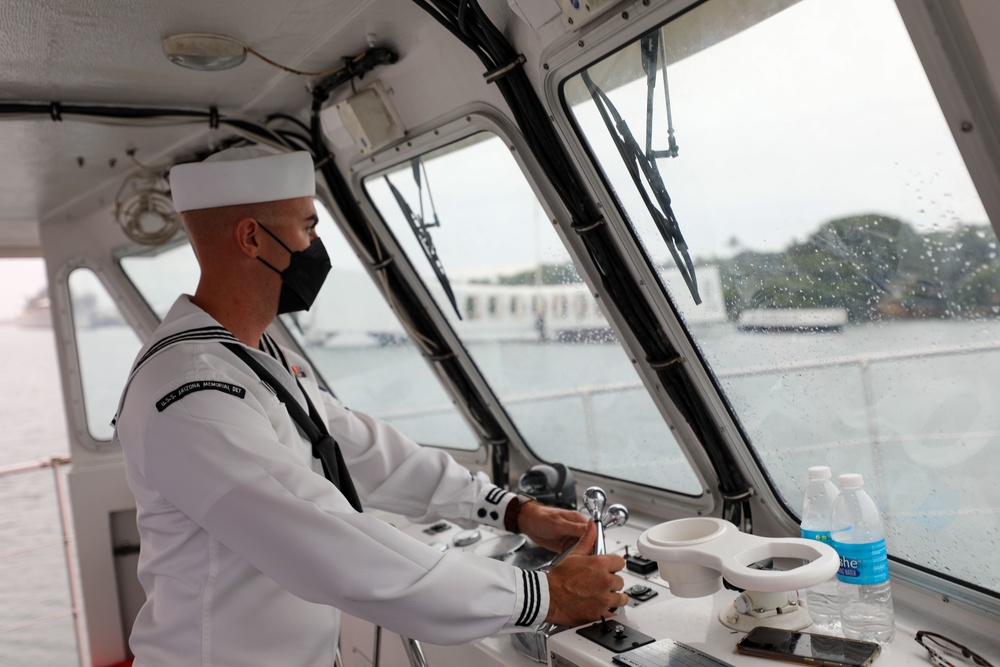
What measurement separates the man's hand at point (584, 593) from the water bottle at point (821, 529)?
1.49ft

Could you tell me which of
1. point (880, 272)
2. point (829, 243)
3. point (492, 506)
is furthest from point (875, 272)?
point (492, 506)

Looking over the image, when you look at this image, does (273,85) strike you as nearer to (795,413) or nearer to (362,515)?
(362,515)

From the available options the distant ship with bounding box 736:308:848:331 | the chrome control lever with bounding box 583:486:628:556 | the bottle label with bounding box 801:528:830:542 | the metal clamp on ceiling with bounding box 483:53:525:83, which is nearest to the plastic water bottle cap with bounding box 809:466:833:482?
the bottle label with bounding box 801:528:830:542

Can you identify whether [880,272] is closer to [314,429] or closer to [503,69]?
A: [503,69]

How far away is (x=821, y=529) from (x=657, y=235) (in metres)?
0.83

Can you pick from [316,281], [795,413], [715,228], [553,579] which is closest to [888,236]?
[715,228]

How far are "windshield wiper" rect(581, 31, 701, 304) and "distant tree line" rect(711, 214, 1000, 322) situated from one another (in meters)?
0.13

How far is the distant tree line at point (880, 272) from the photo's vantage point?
1433 millimetres

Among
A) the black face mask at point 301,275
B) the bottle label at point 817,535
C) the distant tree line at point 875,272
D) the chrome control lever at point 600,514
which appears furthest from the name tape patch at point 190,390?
the bottle label at point 817,535

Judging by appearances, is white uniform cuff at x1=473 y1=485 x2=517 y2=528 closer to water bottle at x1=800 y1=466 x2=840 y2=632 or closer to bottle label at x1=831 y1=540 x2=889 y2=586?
water bottle at x1=800 y1=466 x2=840 y2=632

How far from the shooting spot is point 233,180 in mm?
1972

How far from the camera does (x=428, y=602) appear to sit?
1.51 meters

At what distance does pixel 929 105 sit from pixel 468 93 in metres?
1.31

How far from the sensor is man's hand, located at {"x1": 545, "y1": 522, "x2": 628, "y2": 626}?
161 cm
